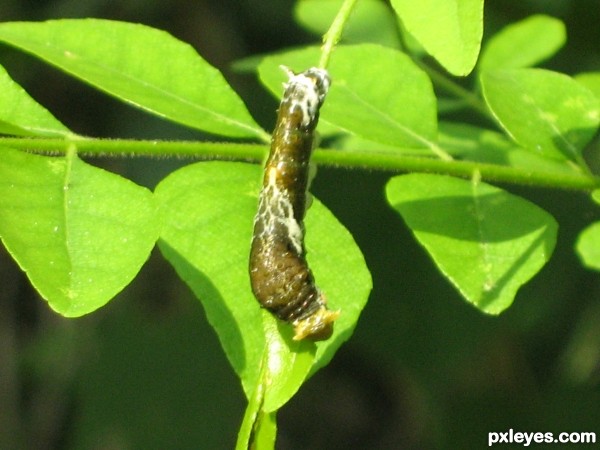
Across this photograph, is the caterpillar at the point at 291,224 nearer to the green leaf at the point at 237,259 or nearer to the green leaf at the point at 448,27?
the green leaf at the point at 237,259

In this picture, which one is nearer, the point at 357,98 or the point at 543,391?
the point at 357,98

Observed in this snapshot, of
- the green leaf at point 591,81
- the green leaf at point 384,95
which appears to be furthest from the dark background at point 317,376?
the green leaf at point 384,95

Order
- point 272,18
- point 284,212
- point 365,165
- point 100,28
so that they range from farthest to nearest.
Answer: point 272,18, point 100,28, point 365,165, point 284,212

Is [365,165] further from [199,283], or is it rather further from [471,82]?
[471,82]

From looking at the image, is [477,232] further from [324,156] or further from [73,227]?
[73,227]

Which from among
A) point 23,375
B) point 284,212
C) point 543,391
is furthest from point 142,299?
point 284,212
